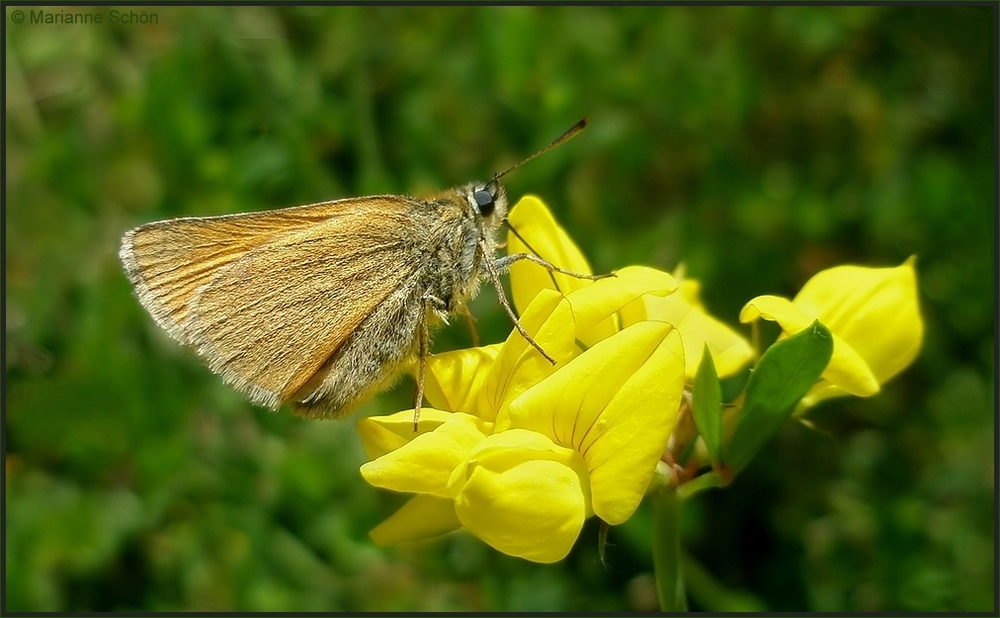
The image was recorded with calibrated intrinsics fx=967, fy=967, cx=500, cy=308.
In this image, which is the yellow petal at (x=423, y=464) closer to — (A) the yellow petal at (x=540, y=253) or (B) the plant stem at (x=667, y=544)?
(B) the plant stem at (x=667, y=544)

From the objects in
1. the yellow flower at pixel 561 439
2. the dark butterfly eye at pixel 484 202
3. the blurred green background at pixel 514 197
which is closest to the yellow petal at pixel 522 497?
the yellow flower at pixel 561 439

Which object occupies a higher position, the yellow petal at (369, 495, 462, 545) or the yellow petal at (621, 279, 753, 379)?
the yellow petal at (621, 279, 753, 379)

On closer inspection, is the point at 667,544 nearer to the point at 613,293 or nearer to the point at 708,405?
the point at 708,405

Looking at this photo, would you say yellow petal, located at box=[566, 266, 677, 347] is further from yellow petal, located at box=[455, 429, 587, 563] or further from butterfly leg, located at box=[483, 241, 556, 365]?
yellow petal, located at box=[455, 429, 587, 563]

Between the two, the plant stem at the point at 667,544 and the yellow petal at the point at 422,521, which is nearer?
the plant stem at the point at 667,544

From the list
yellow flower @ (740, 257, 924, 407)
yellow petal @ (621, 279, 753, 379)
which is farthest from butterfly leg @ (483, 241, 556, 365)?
yellow flower @ (740, 257, 924, 407)

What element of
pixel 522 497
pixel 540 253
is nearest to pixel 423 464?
pixel 522 497

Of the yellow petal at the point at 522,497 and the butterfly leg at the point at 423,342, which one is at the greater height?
the butterfly leg at the point at 423,342
